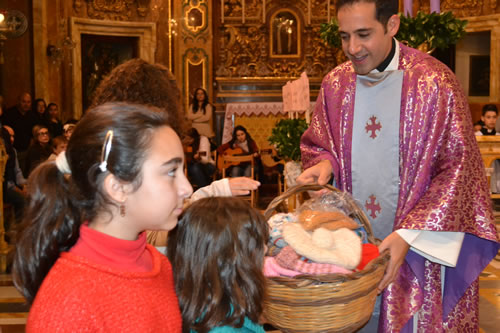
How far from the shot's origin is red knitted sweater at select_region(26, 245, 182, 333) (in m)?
1.29

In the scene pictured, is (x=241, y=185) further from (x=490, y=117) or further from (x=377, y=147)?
(x=490, y=117)

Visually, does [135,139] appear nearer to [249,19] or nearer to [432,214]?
[432,214]

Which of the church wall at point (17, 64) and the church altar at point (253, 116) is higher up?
the church wall at point (17, 64)

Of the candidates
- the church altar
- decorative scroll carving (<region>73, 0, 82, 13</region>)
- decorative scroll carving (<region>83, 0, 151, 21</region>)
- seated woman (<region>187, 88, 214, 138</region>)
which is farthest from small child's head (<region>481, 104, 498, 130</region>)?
decorative scroll carving (<region>73, 0, 82, 13</region>)

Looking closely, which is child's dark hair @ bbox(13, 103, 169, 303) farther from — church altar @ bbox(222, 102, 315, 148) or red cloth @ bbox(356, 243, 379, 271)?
church altar @ bbox(222, 102, 315, 148)

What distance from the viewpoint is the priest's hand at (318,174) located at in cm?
236

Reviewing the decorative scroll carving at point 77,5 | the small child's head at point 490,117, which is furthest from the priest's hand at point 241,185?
the decorative scroll carving at point 77,5

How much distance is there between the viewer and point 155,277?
1530mm

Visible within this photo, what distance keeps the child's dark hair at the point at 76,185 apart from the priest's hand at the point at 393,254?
947 millimetres

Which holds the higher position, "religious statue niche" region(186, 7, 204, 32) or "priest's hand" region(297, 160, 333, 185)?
"religious statue niche" region(186, 7, 204, 32)

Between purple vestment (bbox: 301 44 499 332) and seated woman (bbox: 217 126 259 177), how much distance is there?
732 centimetres

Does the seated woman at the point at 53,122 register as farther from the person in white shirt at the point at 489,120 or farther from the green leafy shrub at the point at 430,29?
the green leafy shrub at the point at 430,29

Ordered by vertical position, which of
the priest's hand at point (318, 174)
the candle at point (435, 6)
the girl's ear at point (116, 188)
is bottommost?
the priest's hand at point (318, 174)

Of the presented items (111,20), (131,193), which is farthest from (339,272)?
(111,20)
